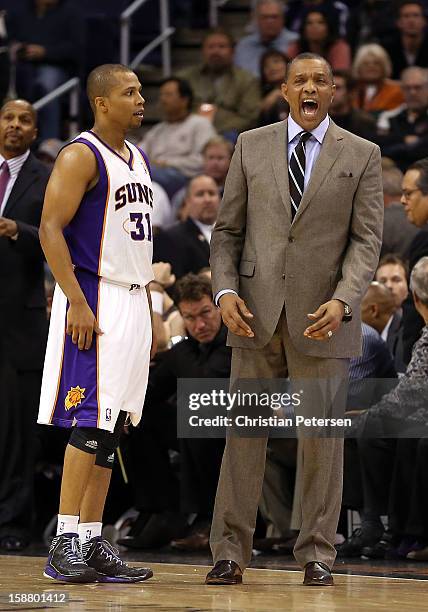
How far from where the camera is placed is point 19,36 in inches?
458

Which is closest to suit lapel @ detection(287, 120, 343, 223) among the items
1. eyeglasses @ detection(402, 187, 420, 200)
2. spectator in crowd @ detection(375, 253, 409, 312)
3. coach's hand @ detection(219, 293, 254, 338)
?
coach's hand @ detection(219, 293, 254, 338)

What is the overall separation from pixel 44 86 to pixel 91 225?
6.74m

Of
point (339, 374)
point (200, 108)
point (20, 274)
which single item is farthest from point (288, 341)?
point (200, 108)

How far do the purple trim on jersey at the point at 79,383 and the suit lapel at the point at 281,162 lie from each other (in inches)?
31.8

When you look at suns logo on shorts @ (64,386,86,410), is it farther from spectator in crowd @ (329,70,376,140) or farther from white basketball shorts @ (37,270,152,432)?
spectator in crowd @ (329,70,376,140)

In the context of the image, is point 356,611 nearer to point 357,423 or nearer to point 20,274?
point 357,423

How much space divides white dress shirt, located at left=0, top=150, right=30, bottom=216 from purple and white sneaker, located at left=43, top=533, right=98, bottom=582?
2295mm

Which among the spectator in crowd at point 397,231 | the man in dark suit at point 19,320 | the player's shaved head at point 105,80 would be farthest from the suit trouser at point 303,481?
the spectator in crowd at point 397,231

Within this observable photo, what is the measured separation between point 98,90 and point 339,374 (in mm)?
1395

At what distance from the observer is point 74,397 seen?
479cm

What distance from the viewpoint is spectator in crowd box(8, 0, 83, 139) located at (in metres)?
11.2

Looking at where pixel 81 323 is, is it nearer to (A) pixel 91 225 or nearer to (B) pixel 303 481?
(A) pixel 91 225

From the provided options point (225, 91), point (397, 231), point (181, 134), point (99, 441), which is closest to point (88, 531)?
point (99, 441)

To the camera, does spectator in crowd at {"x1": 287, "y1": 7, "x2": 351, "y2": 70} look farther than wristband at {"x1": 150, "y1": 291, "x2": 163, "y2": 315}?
Yes
